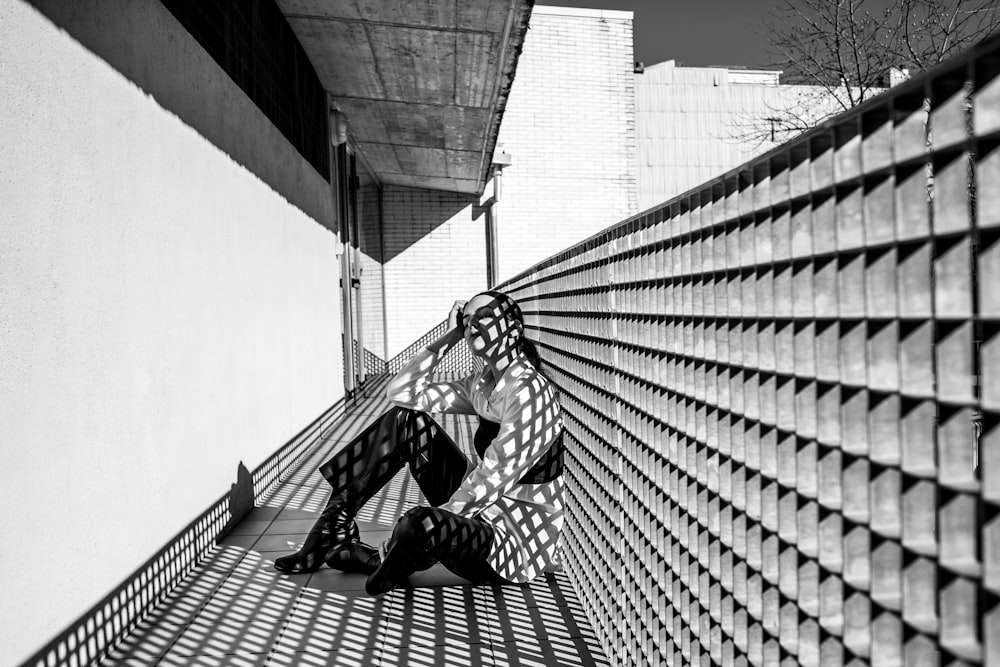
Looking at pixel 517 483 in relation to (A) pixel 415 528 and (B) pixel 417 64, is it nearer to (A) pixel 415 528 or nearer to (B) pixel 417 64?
(A) pixel 415 528

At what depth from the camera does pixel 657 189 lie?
2825cm

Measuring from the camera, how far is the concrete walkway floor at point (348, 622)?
10.2 feet

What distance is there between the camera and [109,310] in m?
3.40

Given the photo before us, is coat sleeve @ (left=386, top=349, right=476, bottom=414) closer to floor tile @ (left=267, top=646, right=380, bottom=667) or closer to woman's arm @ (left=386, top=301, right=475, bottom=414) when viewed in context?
woman's arm @ (left=386, top=301, right=475, bottom=414)

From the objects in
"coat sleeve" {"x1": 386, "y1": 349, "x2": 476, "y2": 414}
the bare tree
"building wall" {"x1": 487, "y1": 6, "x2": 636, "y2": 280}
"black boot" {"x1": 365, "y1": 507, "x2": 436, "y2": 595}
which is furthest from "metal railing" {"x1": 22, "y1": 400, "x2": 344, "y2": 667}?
"building wall" {"x1": 487, "y1": 6, "x2": 636, "y2": 280}

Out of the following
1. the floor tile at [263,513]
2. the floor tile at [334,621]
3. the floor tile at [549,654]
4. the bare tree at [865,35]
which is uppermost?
the bare tree at [865,35]

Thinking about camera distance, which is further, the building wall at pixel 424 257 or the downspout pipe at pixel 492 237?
the building wall at pixel 424 257

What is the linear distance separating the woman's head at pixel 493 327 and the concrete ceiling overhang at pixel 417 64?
3.27 m

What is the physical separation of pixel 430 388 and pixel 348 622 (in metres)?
1.30

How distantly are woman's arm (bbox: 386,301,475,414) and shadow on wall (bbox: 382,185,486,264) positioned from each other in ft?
46.6

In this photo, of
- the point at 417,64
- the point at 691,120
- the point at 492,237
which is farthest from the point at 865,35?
the point at 691,120

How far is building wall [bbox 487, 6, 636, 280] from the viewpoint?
19.4 metres

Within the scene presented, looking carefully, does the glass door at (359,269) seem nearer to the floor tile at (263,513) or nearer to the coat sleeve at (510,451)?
the floor tile at (263,513)

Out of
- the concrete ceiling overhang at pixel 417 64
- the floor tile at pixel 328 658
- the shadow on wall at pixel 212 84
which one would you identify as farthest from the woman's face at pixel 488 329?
the concrete ceiling overhang at pixel 417 64
